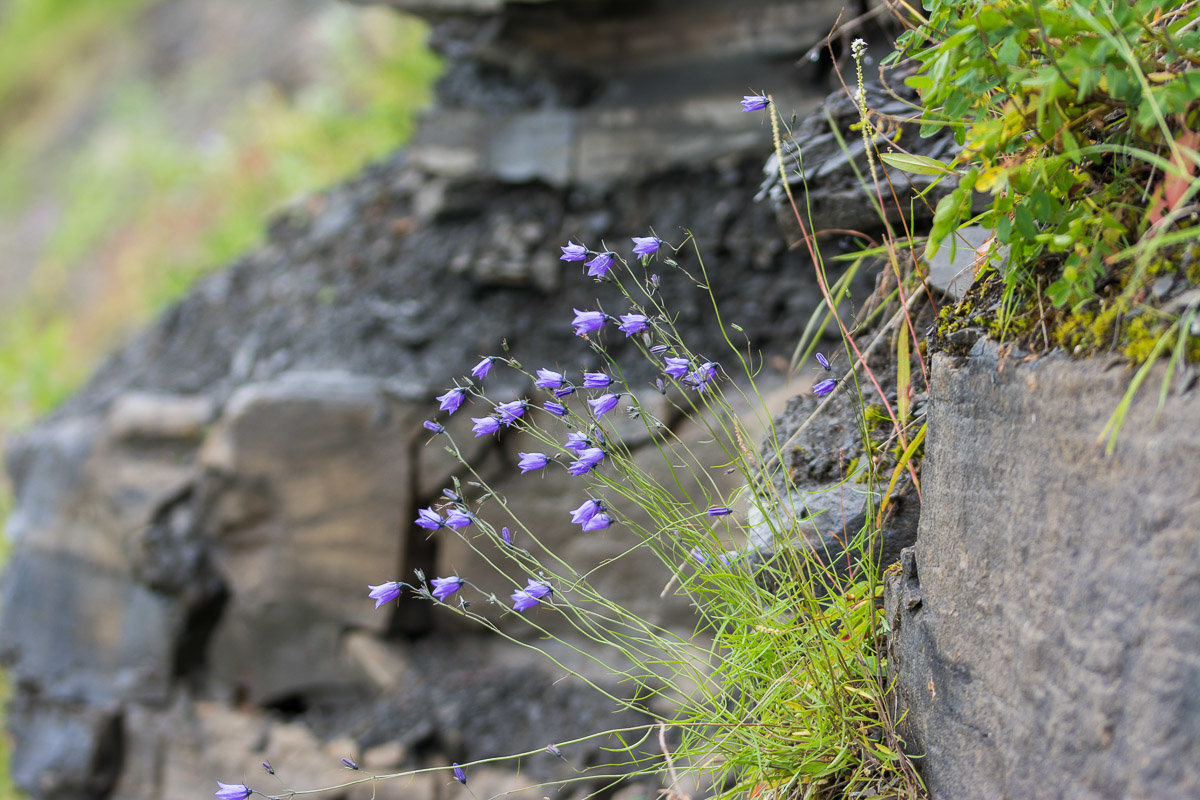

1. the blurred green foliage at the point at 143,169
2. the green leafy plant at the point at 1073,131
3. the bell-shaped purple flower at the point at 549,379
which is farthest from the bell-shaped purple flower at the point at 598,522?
the blurred green foliage at the point at 143,169

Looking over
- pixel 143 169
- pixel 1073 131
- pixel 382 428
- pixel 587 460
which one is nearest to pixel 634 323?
pixel 587 460

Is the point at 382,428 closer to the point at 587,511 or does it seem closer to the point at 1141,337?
the point at 587,511

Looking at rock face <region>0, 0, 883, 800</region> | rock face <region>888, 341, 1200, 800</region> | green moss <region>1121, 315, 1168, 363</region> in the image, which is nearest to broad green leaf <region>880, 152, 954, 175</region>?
rock face <region>888, 341, 1200, 800</region>

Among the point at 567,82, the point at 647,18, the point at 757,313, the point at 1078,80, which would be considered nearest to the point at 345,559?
the point at 757,313

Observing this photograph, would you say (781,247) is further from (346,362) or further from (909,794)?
(909,794)

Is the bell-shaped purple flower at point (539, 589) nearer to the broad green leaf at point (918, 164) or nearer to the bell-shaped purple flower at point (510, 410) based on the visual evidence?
the bell-shaped purple flower at point (510, 410)

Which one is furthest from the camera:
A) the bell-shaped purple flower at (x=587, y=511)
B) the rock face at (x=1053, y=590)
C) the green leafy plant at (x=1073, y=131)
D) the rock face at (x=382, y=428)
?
the rock face at (x=382, y=428)
